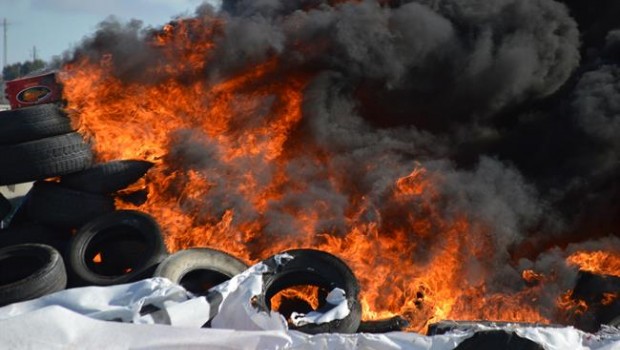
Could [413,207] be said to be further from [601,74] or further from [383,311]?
[601,74]

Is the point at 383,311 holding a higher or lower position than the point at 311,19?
lower

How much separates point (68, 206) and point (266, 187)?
2.93 m

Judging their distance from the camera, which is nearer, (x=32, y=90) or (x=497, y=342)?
(x=497, y=342)

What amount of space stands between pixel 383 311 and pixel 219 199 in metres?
3.00

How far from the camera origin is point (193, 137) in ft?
33.7

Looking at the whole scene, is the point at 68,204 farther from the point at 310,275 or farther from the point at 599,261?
the point at 599,261

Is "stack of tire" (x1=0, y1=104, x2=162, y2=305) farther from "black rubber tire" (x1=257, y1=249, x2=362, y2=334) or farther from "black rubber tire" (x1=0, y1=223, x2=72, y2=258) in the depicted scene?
"black rubber tire" (x1=257, y1=249, x2=362, y2=334)

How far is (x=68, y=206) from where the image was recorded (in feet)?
31.0

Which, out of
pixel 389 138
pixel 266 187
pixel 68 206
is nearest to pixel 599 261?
pixel 389 138

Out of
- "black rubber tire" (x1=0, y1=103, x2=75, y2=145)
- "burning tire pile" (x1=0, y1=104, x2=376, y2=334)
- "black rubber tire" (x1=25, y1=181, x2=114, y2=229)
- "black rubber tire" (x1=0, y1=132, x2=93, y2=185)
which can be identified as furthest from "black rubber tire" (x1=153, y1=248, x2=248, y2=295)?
"black rubber tire" (x1=0, y1=103, x2=75, y2=145)

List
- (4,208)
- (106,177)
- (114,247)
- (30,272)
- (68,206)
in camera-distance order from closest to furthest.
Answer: (30,272)
(114,247)
(68,206)
(106,177)
(4,208)

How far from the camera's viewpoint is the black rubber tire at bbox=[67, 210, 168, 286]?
27.1ft

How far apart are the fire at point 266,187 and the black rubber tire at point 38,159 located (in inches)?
26.1

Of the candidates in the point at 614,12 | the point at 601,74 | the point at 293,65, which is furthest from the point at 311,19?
the point at 614,12
